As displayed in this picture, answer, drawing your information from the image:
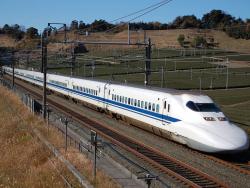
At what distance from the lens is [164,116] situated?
24.6 meters

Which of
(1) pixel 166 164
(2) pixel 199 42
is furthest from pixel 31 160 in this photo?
(2) pixel 199 42

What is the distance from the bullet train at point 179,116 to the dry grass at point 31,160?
485 cm

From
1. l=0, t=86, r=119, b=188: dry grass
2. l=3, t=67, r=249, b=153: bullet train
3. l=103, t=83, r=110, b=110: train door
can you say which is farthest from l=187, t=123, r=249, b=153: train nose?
l=103, t=83, r=110, b=110: train door

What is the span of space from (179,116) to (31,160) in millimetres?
6790

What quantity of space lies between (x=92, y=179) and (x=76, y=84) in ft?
108

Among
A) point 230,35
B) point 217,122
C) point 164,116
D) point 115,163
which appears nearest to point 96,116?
point 164,116

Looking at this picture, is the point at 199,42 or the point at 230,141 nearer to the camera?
the point at 230,141

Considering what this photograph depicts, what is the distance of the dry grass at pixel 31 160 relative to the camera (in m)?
16.9

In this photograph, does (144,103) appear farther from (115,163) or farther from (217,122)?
(115,163)

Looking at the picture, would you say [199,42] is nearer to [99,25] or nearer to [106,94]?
[99,25]

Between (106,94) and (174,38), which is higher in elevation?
(174,38)

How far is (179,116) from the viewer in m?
22.9

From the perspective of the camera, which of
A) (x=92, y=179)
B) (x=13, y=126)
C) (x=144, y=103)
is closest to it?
(x=92, y=179)

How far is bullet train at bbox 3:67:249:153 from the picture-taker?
2031cm
